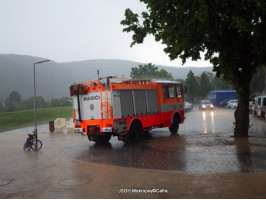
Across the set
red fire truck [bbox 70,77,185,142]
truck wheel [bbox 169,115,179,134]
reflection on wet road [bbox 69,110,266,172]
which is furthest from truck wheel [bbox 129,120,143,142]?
truck wheel [bbox 169,115,179,134]

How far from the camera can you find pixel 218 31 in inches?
479

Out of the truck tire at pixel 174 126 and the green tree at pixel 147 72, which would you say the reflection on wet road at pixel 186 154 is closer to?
the truck tire at pixel 174 126

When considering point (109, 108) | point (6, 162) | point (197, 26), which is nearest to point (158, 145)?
point (109, 108)

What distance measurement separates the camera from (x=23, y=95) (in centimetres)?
18950

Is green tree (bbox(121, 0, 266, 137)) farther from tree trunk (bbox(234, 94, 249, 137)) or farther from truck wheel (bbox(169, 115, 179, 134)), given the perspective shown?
truck wheel (bbox(169, 115, 179, 134))

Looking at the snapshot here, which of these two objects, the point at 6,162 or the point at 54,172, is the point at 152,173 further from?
the point at 6,162

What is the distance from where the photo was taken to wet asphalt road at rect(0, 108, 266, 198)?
671cm

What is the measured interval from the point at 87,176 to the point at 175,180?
2.56m

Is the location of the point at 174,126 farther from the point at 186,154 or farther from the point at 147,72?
the point at 147,72

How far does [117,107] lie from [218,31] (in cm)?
560

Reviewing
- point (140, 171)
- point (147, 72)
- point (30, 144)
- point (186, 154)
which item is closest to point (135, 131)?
point (186, 154)

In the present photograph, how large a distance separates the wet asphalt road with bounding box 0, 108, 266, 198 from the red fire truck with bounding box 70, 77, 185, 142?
0.97 meters

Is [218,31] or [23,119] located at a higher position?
[218,31]

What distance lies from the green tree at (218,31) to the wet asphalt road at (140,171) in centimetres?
365
